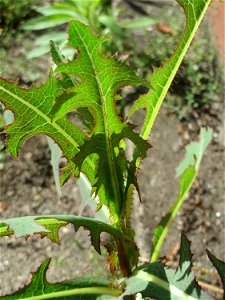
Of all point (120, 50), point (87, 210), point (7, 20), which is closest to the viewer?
point (87, 210)

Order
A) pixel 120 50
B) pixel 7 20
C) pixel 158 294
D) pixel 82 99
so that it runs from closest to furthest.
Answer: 1. pixel 82 99
2. pixel 158 294
3. pixel 120 50
4. pixel 7 20

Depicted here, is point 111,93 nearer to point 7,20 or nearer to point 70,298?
point 70,298

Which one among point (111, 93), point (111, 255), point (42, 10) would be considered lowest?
point (111, 255)

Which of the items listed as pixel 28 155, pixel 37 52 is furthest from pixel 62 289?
pixel 37 52

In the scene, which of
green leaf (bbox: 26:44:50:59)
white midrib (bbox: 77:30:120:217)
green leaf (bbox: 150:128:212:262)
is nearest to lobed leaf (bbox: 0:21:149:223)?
white midrib (bbox: 77:30:120:217)

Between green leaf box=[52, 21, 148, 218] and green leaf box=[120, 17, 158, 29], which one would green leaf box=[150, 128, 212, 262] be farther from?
green leaf box=[120, 17, 158, 29]

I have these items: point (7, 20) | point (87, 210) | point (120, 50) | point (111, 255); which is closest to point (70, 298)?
point (111, 255)

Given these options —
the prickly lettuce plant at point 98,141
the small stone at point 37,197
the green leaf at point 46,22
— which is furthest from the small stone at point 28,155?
the prickly lettuce plant at point 98,141

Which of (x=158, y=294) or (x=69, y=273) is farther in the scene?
(x=69, y=273)

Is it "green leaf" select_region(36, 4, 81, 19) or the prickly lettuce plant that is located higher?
"green leaf" select_region(36, 4, 81, 19)

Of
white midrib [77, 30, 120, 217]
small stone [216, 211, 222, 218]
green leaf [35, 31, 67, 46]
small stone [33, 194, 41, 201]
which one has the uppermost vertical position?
green leaf [35, 31, 67, 46]
